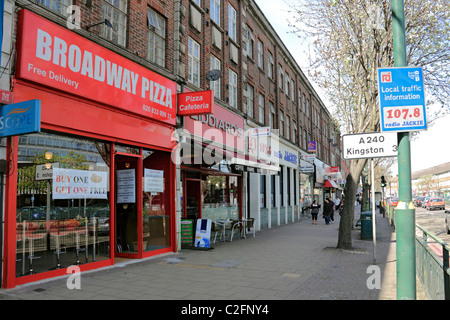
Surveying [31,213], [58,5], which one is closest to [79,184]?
[31,213]

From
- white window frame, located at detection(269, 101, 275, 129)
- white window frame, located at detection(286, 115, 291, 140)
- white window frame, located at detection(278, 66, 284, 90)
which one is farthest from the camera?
white window frame, located at detection(286, 115, 291, 140)

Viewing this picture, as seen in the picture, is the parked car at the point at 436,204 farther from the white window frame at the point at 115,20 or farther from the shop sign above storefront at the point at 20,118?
the shop sign above storefront at the point at 20,118

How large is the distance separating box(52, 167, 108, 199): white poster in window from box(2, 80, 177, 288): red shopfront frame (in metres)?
0.28

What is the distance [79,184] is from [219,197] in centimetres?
810

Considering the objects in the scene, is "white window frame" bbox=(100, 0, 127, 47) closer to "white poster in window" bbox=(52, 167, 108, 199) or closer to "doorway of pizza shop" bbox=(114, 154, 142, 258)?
"doorway of pizza shop" bbox=(114, 154, 142, 258)

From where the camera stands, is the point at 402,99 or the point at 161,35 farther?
the point at 161,35

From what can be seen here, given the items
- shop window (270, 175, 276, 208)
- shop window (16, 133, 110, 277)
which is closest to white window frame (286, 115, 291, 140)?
shop window (270, 175, 276, 208)

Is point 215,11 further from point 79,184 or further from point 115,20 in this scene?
point 79,184

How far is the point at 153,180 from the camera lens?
1078 centimetres

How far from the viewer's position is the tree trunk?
39.0 ft

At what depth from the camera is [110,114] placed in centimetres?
885
